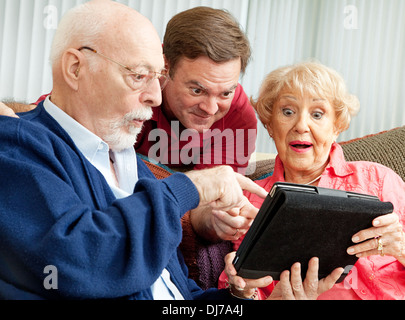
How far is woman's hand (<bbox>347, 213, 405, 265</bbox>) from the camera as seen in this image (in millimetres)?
1204

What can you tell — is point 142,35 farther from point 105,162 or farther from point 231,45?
point 231,45

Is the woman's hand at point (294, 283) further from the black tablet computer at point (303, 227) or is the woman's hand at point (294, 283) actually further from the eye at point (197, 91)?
the eye at point (197, 91)

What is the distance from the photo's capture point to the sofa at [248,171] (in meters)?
1.59

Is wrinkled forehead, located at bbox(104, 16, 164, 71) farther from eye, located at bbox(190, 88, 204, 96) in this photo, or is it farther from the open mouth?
the open mouth

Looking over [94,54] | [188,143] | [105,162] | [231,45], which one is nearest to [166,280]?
[105,162]

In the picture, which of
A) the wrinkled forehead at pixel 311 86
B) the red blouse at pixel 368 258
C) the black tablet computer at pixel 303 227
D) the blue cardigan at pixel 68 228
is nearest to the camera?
the blue cardigan at pixel 68 228

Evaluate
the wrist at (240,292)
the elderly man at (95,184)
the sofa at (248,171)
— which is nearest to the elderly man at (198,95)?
the sofa at (248,171)

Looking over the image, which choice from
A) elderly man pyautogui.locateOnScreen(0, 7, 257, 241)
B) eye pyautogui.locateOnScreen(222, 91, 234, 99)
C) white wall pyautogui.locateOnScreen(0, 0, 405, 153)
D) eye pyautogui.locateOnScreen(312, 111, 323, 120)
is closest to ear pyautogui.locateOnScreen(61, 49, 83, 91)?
elderly man pyautogui.locateOnScreen(0, 7, 257, 241)

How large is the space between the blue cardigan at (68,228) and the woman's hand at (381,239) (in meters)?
0.43

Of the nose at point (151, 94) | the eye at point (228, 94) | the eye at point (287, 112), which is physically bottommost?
the eye at point (287, 112)

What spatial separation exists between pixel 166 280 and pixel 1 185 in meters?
0.47

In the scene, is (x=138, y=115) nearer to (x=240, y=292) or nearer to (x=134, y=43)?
(x=134, y=43)

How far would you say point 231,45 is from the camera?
1760mm
